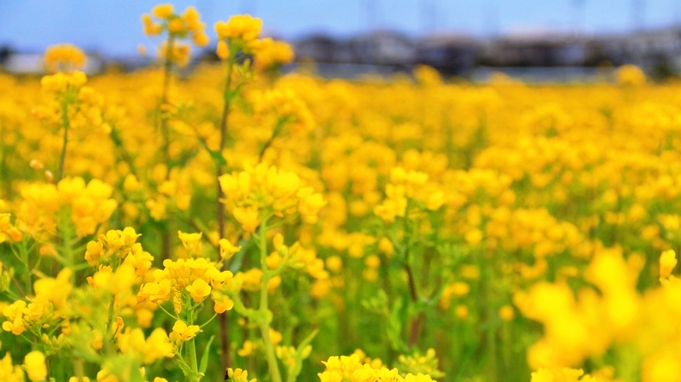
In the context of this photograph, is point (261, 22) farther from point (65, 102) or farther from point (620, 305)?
point (620, 305)

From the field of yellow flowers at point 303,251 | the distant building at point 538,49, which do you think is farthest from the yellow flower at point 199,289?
the distant building at point 538,49

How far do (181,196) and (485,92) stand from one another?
4.12 metres

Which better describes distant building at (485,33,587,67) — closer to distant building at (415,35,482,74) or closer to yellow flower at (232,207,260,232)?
distant building at (415,35,482,74)

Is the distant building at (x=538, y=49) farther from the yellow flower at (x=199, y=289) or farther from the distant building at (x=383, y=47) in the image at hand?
the yellow flower at (x=199, y=289)

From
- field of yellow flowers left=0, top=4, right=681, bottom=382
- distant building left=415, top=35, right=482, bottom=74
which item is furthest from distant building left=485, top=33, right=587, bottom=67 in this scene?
field of yellow flowers left=0, top=4, right=681, bottom=382

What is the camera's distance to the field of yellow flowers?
904 millimetres

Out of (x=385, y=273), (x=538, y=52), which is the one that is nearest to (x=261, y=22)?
(x=385, y=273)

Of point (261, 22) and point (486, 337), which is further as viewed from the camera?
point (486, 337)

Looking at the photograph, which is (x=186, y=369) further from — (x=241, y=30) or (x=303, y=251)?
(x=241, y=30)

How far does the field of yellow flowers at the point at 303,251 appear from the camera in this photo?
0.90 meters

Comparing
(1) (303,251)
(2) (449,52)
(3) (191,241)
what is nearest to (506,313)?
(1) (303,251)

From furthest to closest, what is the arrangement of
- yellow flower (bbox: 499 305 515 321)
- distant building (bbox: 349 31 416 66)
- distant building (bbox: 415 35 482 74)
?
distant building (bbox: 349 31 416 66), distant building (bbox: 415 35 482 74), yellow flower (bbox: 499 305 515 321)

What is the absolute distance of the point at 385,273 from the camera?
2.51 m

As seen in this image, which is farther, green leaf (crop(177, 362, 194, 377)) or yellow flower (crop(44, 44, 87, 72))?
yellow flower (crop(44, 44, 87, 72))
